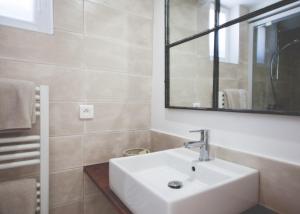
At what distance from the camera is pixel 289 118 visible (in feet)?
2.41

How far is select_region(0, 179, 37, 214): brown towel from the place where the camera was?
37.3 inches

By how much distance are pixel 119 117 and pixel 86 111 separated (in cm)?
25

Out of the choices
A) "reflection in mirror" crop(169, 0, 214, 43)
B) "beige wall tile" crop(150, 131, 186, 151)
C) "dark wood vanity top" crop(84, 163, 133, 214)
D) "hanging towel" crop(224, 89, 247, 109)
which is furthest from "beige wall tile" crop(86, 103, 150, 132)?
"hanging towel" crop(224, 89, 247, 109)

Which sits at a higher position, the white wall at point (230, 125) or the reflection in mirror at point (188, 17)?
the reflection in mirror at point (188, 17)

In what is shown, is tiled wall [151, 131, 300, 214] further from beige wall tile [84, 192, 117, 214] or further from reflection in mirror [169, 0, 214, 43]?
beige wall tile [84, 192, 117, 214]

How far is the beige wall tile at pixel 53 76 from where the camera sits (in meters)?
1.04

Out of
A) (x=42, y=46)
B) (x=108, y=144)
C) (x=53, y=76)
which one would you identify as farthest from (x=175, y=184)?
(x=42, y=46)

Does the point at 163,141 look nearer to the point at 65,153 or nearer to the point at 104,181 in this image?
the point at 104,181

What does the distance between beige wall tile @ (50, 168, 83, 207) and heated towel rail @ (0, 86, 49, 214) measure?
91mm

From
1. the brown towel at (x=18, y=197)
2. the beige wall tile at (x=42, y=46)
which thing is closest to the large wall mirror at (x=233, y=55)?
the beige wall tile at (x=42, y=46)

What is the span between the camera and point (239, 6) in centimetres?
94

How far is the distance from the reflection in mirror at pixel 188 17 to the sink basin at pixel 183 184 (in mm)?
772

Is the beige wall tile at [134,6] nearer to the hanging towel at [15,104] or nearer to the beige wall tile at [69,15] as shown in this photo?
the beige wall tile at [69,15]

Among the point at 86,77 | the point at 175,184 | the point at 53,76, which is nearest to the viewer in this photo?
the point at 175,184
